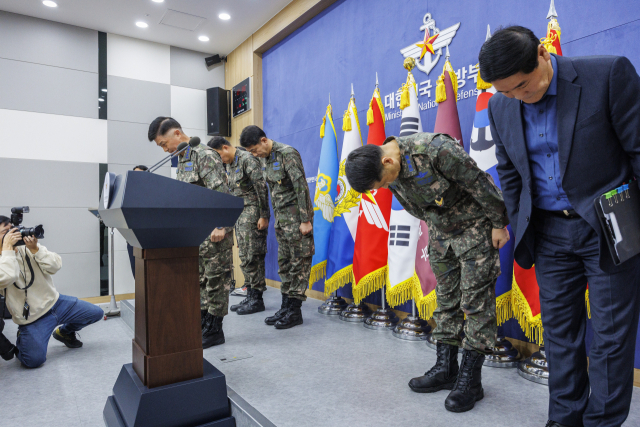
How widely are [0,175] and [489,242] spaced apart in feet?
15.7

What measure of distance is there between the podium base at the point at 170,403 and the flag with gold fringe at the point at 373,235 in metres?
1.44

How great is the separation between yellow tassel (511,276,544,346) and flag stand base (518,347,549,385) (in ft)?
0.23

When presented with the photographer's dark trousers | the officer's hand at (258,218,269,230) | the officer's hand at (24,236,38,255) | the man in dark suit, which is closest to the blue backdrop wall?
the officer's hand at (258,218,269,230)

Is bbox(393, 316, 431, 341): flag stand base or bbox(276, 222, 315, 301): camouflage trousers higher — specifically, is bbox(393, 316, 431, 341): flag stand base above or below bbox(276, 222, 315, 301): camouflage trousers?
below

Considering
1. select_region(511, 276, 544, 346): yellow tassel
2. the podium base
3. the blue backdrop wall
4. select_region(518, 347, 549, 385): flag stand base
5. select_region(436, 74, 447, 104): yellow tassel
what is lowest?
select_region(518, 347, 549, 385): flag stand base

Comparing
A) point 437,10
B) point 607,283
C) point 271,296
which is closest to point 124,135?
point 271,296

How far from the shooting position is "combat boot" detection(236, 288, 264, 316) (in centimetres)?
323

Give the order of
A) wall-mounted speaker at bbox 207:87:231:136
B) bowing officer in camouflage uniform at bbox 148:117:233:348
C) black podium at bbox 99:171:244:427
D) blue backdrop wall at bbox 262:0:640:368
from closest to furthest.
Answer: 1. black podium at bbox 99:171:244:427
2. blue backdrop wall at bbox 262:0:640:368
3. bowing officer in camouflage uniform at bbox 148:117:233:348
4. wall-mounted speaker at bbox 207:87:231:136

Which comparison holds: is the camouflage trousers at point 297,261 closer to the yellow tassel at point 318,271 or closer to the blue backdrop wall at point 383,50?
the yellow tassel at point 318,271

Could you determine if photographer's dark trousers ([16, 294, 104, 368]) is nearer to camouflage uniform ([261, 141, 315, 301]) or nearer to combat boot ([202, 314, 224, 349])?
combat boot ([202, 314, 224, 349])

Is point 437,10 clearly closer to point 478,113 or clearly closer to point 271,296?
point 478,113

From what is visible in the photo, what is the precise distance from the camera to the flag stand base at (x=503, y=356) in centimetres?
203

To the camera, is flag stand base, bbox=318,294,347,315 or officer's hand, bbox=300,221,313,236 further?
flag stand base, bbox=318,294,347,315

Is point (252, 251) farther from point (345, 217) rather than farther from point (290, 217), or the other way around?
point (345, 217)
